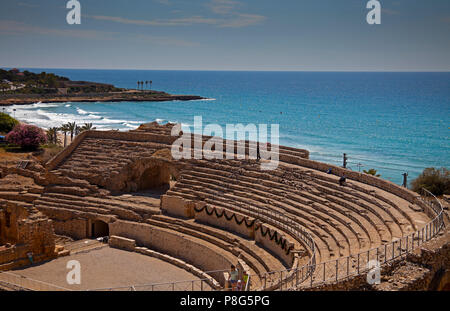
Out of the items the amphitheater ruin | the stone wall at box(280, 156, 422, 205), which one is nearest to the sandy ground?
the amphitheater ruin

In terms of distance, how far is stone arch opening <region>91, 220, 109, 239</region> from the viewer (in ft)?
96.2

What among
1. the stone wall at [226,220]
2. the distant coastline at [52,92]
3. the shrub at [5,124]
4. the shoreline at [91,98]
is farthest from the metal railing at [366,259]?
the distant coastline at [52,92]

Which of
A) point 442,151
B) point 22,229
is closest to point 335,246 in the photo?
point 22,229

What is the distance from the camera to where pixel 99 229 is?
29641 millimetres

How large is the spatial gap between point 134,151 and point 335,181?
14.9m

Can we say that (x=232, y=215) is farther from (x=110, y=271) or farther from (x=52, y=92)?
(x=52, y=92)

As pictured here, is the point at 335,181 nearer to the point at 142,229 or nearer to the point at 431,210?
the point at 431,210

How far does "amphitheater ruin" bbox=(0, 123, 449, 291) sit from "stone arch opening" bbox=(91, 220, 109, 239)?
143mm

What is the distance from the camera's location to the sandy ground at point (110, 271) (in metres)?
22.1

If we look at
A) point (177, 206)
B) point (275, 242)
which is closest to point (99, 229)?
point (177, 206)

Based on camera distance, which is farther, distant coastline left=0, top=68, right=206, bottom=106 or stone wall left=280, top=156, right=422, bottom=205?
distant coastline left=0, top=68, right=206, bottom=106

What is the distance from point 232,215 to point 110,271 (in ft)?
22.5

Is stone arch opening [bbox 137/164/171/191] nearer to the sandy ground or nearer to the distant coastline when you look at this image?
the sandy ground

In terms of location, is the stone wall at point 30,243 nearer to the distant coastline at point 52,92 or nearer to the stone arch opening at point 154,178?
the stone arch opening at point 154,178
